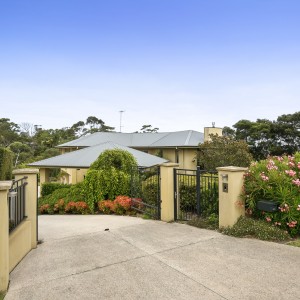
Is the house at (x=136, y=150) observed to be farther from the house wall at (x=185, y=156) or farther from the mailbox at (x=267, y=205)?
the mailbox at (x=267, y=205)

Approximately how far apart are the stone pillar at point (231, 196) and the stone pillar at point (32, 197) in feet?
13.6

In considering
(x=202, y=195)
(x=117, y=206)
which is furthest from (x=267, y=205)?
(x=117, y=206)

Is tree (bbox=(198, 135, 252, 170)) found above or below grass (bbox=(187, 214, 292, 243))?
above

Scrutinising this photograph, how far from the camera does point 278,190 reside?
577 centimetres

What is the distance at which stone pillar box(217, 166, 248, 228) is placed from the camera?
240 inches

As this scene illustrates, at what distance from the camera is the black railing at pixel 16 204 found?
4393 mm

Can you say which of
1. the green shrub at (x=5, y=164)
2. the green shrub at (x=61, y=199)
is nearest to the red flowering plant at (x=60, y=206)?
the green shrub at (x=61, y=199)

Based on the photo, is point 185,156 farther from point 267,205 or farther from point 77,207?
point 267,205

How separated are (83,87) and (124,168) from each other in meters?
12.8

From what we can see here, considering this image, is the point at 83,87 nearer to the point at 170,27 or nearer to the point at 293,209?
the point at 170,27

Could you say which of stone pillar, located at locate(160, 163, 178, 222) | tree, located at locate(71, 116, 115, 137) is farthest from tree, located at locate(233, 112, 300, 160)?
tree, located at locate(71, 116, 115, 137)

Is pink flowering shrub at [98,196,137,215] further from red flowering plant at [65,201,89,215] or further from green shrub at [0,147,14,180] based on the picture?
green shrub at [0,147,14,180]

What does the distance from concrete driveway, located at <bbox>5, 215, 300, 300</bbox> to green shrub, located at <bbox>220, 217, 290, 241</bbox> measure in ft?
0.81

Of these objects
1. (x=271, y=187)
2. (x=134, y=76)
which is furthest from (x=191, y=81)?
(x=271, y=187)
